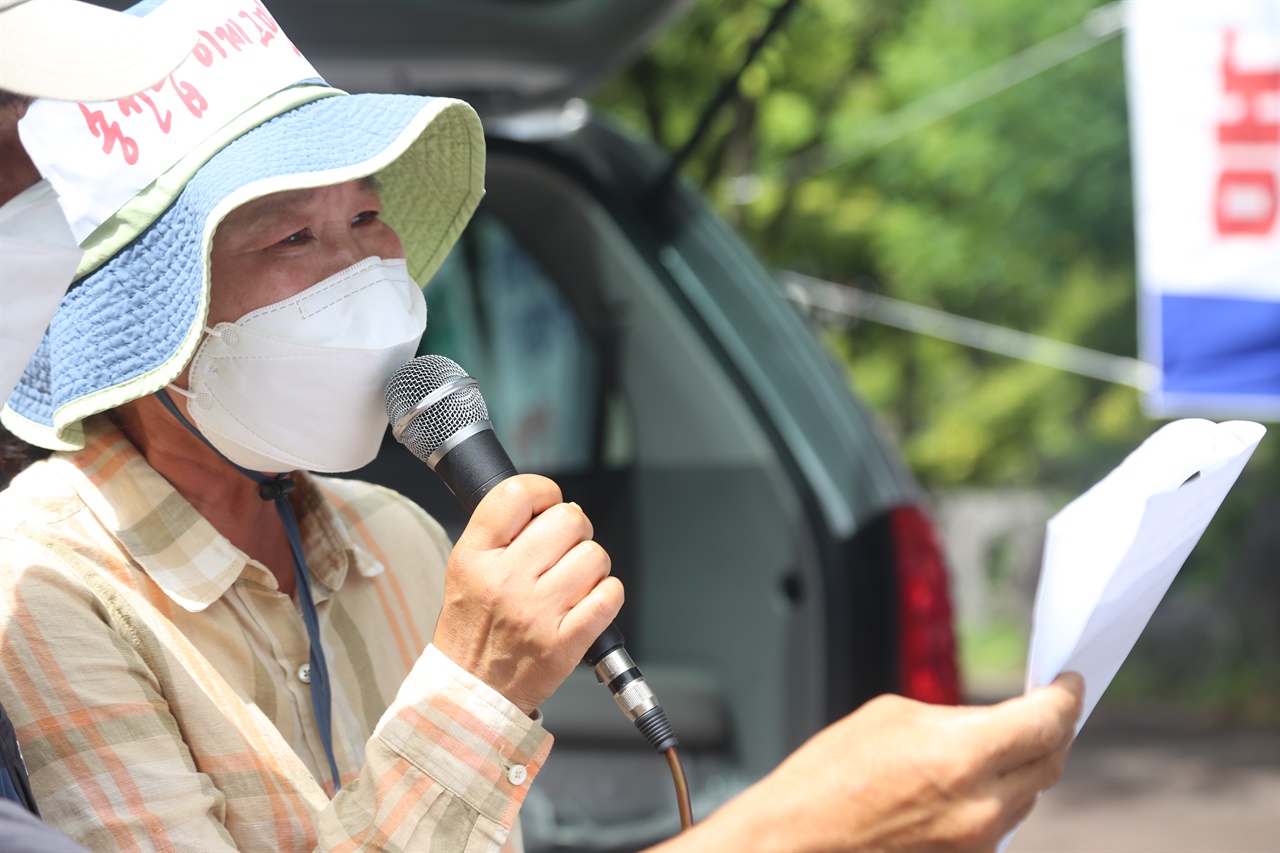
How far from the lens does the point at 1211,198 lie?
500 cm

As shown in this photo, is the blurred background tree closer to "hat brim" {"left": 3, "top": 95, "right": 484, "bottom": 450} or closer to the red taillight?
the red taillight

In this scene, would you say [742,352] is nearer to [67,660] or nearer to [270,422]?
[270,422]

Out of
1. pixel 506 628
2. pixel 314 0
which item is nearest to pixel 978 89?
pixel 314 0

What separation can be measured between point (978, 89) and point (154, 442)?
9.75 metres

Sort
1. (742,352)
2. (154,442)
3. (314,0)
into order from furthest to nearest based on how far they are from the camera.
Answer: (742,352)
(314,0)
(154,442)

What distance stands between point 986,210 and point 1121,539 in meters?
10.7

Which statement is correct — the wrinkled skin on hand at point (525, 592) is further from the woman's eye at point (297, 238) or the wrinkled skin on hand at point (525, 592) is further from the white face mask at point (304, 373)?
the woman's eye at point (297, 238)

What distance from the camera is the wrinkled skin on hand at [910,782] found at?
3.18 ft

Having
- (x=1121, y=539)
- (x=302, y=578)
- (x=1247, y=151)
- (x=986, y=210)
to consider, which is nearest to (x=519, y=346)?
(x=302, y=578)

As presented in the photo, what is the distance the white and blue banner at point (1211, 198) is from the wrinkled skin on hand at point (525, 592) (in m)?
4.23

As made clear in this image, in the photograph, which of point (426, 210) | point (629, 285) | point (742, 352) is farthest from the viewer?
point (629, 285)

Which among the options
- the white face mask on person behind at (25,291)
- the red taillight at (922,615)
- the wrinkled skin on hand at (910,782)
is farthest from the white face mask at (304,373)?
the red taillight at (922,615)

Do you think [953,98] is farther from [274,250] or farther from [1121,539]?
[1121,539]

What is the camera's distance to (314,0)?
2.48 m
